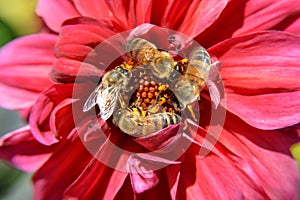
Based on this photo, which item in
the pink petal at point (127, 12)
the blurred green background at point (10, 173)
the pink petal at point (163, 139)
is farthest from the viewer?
the blurred green background at point (10, 173)

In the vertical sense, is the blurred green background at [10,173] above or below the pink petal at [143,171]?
below

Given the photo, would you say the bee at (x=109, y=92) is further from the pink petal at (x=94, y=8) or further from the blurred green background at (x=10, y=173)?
the blurred green background at (x=10, y=173)

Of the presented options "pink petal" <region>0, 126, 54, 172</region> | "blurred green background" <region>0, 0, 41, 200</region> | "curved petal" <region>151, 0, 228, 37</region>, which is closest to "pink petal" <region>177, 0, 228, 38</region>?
"curved petal" <region>151, 0, 228, 37</region>

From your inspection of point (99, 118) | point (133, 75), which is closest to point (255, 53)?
point (133, 75)

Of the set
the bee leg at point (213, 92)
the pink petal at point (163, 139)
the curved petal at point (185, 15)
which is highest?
the curved petal at point (185, 15)

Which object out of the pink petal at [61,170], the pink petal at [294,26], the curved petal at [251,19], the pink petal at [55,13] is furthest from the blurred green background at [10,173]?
the pink petal at [294,26]

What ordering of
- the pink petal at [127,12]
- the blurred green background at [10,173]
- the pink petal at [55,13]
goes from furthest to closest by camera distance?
the blurred green background at [10,173], the pink petal at [55,13], the pink petal at [127,12]

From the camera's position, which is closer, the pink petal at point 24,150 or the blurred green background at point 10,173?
the pink petal at point 24,150
